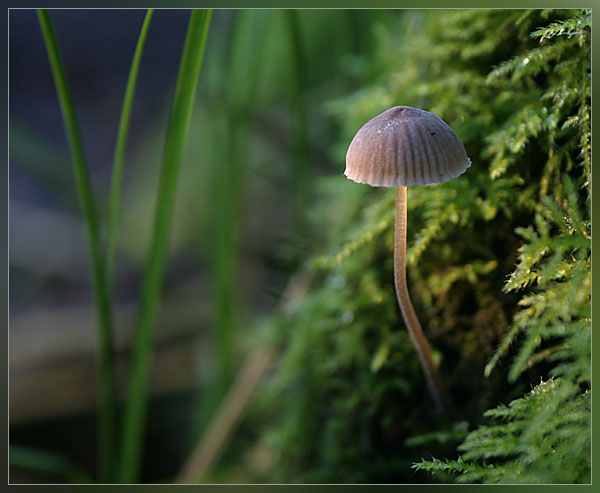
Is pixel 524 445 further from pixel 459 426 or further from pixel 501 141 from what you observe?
pixel 501 141

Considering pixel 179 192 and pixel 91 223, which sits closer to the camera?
pixel 91 223

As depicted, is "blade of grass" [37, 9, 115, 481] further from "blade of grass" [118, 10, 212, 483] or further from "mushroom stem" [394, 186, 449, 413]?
"mushroom stem" [394, 186, 449, 413]

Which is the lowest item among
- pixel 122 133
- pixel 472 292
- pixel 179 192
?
pixel 472 292

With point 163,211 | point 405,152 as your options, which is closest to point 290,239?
point 163,211

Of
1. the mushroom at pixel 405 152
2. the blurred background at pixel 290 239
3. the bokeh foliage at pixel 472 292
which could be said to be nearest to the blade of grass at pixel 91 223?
the blurred background at pixel 290 239

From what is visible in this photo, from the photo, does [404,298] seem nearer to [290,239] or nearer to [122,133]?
[122,133]

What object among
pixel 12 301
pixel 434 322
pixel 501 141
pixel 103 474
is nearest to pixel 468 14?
pixel 501 141

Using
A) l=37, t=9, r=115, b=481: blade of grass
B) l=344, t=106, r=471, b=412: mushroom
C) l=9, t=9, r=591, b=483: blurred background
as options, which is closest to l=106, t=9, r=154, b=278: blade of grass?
l=37, t=9, r=115, b=481: blade of grass
